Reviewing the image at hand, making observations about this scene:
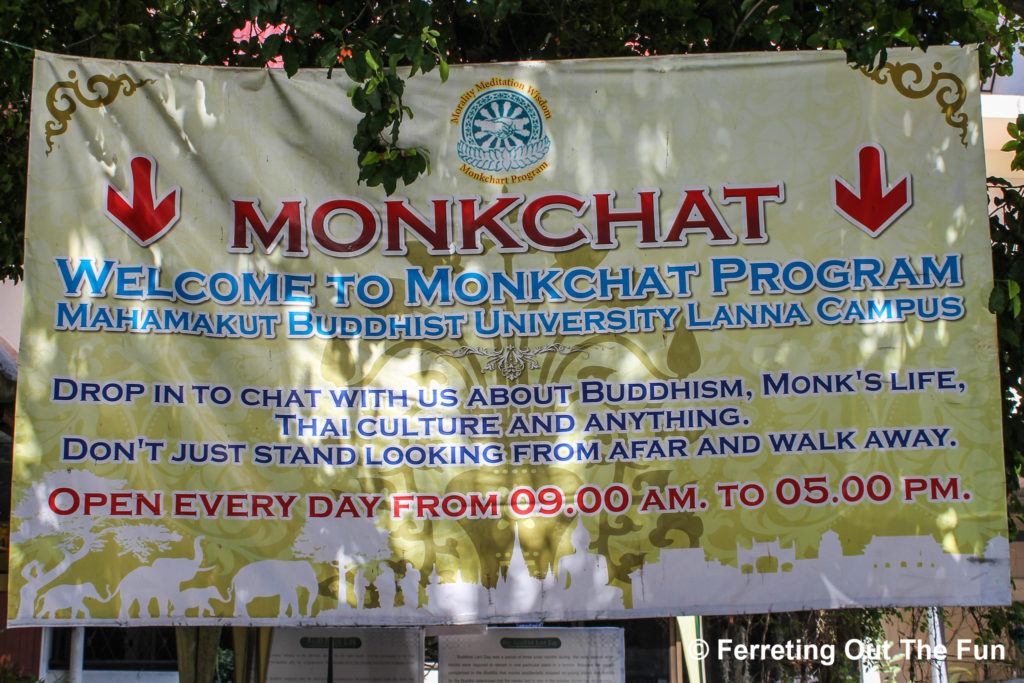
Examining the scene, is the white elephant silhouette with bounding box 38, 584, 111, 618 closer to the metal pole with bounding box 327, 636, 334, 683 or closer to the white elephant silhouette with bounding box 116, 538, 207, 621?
the white elephant silhouette with bounding box 116, 538, 207, 621

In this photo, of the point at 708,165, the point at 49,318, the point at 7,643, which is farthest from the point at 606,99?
the point at 7,643

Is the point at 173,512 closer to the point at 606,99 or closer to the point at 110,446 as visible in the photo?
the point at 110,446

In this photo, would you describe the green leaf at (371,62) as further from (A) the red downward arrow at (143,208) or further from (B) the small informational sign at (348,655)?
(B) the small informational sign at (348,655)

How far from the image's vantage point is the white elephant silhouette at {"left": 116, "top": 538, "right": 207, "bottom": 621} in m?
3.60

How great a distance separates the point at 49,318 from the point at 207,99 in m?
1.02

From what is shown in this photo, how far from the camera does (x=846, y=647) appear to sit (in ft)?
23.3

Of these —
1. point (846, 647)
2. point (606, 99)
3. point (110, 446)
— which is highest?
point (606, 99)

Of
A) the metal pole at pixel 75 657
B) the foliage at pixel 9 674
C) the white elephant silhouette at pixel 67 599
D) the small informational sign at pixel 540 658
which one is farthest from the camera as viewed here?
the metal pole at pixel 75 657

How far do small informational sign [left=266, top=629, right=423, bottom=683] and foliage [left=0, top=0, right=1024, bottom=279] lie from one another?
2050mm

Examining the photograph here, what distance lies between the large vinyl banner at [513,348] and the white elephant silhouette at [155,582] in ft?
0.04

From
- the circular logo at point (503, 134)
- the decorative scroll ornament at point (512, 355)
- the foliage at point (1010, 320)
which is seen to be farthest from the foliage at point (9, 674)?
the foliage at point (1010, 320)

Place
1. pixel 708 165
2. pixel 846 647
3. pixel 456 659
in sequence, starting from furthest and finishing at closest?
pixel 846 647
pixel 456 659
pixel 708 165

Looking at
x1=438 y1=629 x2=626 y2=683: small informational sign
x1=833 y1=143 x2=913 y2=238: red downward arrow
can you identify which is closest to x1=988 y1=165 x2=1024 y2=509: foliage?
x1=833 y1=143 x2=913 y2=238: red downward arrow

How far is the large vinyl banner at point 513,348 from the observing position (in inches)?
144
